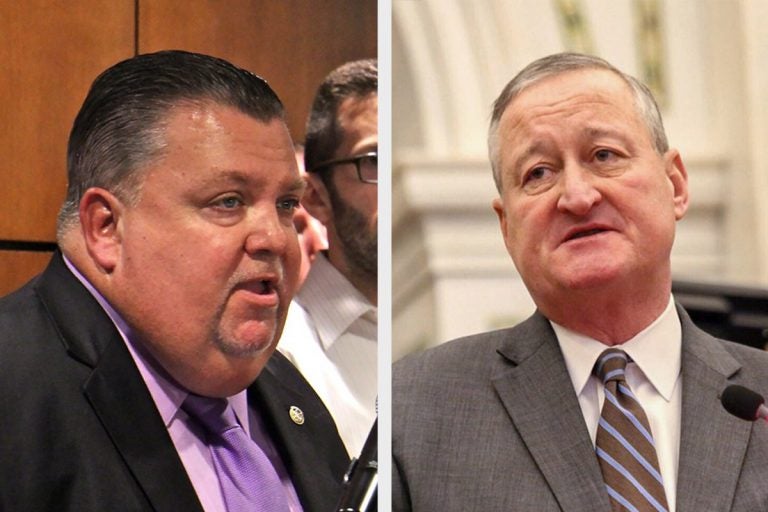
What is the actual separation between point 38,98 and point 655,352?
4.46 feet

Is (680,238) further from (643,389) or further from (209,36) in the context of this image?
(209,36)

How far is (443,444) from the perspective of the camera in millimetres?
2254

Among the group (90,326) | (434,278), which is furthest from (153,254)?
(434,278)

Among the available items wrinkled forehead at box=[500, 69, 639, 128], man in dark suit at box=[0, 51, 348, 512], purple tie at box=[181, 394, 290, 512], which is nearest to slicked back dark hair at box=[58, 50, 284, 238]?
man in dark suit at box=[0, 51, 348, 512]

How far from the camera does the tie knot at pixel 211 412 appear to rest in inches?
83.0

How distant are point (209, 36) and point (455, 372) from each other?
0.90 m

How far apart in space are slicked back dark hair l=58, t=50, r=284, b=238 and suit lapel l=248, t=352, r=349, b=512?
0.50 meters

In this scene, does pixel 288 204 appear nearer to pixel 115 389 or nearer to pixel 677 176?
pixel 115 389

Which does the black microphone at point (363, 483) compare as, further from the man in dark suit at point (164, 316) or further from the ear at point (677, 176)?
the ear at point (677, 176)

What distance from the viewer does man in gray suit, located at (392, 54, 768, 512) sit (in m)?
2.16

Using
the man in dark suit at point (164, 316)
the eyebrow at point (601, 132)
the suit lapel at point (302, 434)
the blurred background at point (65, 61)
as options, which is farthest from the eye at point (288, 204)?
the eyebrow at point (601, 132)

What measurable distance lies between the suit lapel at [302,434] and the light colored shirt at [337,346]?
0.08 ft

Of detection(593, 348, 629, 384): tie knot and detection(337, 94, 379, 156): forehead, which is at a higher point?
detection(337, 94, 379, 156): forehead

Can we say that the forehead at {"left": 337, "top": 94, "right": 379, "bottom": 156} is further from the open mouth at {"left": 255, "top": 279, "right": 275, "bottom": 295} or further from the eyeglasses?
the open mouth at {"left": 255, "top": 279, "right": 275, "bottom": 295}
